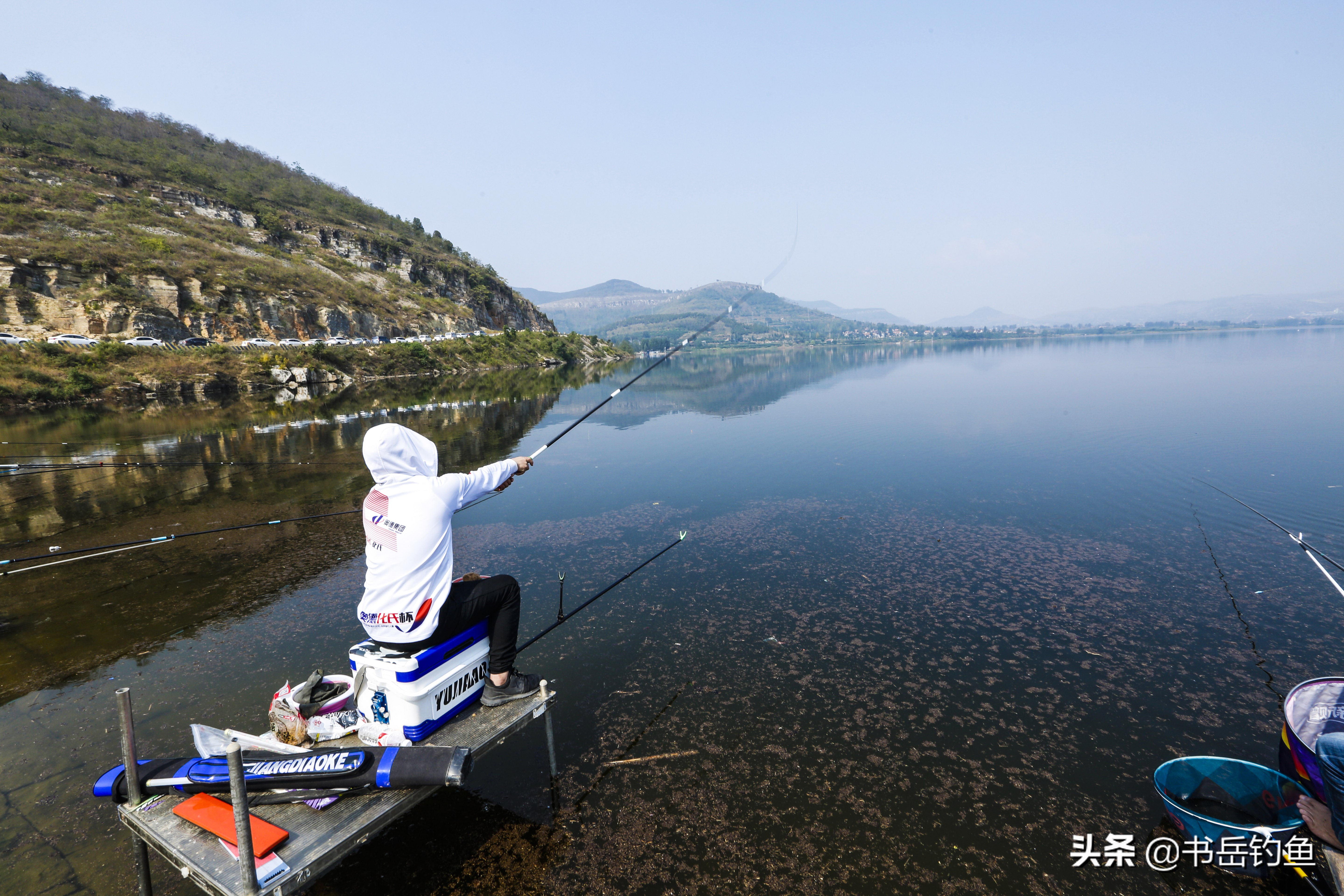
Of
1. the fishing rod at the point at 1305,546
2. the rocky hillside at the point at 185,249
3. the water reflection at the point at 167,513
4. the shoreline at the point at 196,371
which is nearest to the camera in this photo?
the fishing rod at the point at 1305,546

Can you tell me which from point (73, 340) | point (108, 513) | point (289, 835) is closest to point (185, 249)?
point (73, 340)

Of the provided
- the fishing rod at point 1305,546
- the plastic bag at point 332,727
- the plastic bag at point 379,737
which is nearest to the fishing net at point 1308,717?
the fishing rod at point 1305,546

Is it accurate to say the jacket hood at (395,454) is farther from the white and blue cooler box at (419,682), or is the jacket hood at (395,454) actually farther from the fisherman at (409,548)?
the white and blue cooler box at (419,682)

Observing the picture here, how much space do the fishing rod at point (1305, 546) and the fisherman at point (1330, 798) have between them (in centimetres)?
227

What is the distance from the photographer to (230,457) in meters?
17.8

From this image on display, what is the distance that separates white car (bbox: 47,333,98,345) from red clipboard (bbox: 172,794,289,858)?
167ft

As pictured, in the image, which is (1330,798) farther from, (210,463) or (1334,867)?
(210,463)

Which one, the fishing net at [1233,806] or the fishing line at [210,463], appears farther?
the fishing line at [210,463]

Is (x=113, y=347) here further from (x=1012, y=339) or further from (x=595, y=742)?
(x=1012, y=339)

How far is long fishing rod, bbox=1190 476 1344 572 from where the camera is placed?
17.9ft

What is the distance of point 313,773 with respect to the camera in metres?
3.14

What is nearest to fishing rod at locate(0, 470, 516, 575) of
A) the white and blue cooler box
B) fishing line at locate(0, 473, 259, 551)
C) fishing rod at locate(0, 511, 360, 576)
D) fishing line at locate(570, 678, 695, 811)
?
fishing rod at locate(0, 511, 360, 576)

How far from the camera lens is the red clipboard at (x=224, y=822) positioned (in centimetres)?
291

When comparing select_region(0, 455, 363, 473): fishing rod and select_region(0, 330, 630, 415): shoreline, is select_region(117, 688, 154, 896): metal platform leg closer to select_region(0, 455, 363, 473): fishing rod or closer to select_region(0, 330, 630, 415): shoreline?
select_region(0, 455, 363, 473): fishing rod
